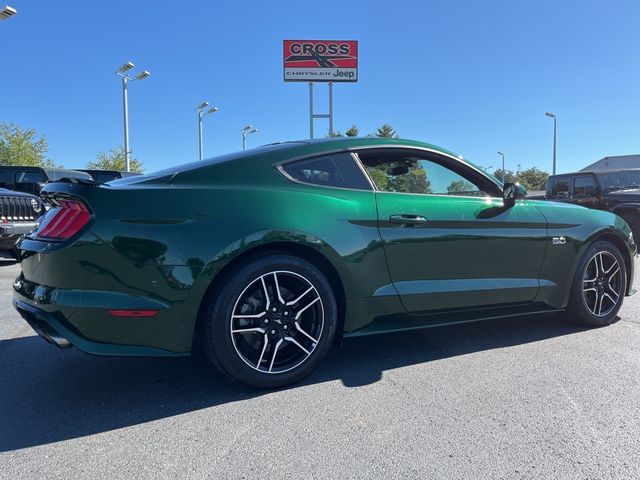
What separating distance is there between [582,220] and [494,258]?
1.09 metres

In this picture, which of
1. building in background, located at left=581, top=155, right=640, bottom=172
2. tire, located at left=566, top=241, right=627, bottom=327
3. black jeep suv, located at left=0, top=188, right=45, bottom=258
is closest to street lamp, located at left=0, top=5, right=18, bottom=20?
black jeep suv, located at left=0, top=188, right=45, bottom=258

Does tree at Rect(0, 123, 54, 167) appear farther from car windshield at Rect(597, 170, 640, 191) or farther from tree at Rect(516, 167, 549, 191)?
tree at Rect(516, 167, 549, 191)

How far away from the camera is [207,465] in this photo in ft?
7.16

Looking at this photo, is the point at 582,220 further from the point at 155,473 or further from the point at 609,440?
the point at 155,473

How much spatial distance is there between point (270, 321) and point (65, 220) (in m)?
1.26

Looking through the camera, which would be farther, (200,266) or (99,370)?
(99,370)

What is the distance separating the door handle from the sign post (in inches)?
857

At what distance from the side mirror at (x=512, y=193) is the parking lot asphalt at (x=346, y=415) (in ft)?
3.58

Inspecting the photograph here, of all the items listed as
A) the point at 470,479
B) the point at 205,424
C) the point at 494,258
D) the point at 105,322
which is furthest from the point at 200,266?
the point at 494,258

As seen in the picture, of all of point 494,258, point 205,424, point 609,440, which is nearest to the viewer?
point 609,440

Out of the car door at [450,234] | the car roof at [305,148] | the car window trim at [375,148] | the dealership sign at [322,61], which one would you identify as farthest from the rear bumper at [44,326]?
the dealership sign at [322,61]

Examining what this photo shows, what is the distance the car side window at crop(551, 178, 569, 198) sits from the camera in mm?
11266

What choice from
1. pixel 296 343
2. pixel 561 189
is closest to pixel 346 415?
pixel 296 343

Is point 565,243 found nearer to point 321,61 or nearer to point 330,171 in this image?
point 330,171
